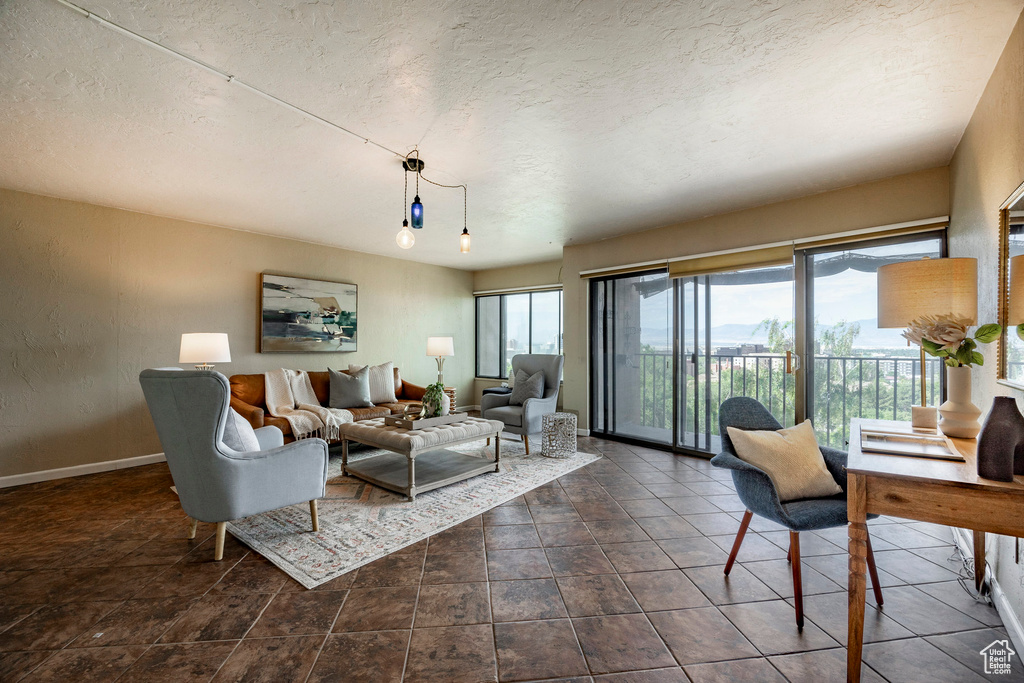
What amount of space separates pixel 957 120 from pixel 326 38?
136 inches

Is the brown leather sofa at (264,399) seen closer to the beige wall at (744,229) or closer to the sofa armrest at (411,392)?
the sofa armrest at (411,392)

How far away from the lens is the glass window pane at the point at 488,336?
755cm

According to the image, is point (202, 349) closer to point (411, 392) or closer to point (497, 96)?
point (411, 392)

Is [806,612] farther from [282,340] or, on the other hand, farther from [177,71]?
[282,340]

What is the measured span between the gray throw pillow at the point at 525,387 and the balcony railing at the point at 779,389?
1.11 metres

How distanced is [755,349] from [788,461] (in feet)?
7.84

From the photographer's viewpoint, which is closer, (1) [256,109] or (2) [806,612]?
(2) [806,612]

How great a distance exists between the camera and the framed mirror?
1.78 m

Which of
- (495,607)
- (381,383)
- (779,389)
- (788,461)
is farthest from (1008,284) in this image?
(381,383)

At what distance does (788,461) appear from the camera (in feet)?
6.95

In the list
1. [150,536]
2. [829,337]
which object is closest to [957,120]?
[829,337]

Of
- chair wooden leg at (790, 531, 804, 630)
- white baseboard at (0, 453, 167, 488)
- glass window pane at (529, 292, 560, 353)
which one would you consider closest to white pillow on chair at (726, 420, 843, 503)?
chair wooden leg at (790, 531, 804, 630)

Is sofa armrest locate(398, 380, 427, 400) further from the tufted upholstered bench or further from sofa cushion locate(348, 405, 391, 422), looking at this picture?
the tufted upholstered bench

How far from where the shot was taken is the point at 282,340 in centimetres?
526
